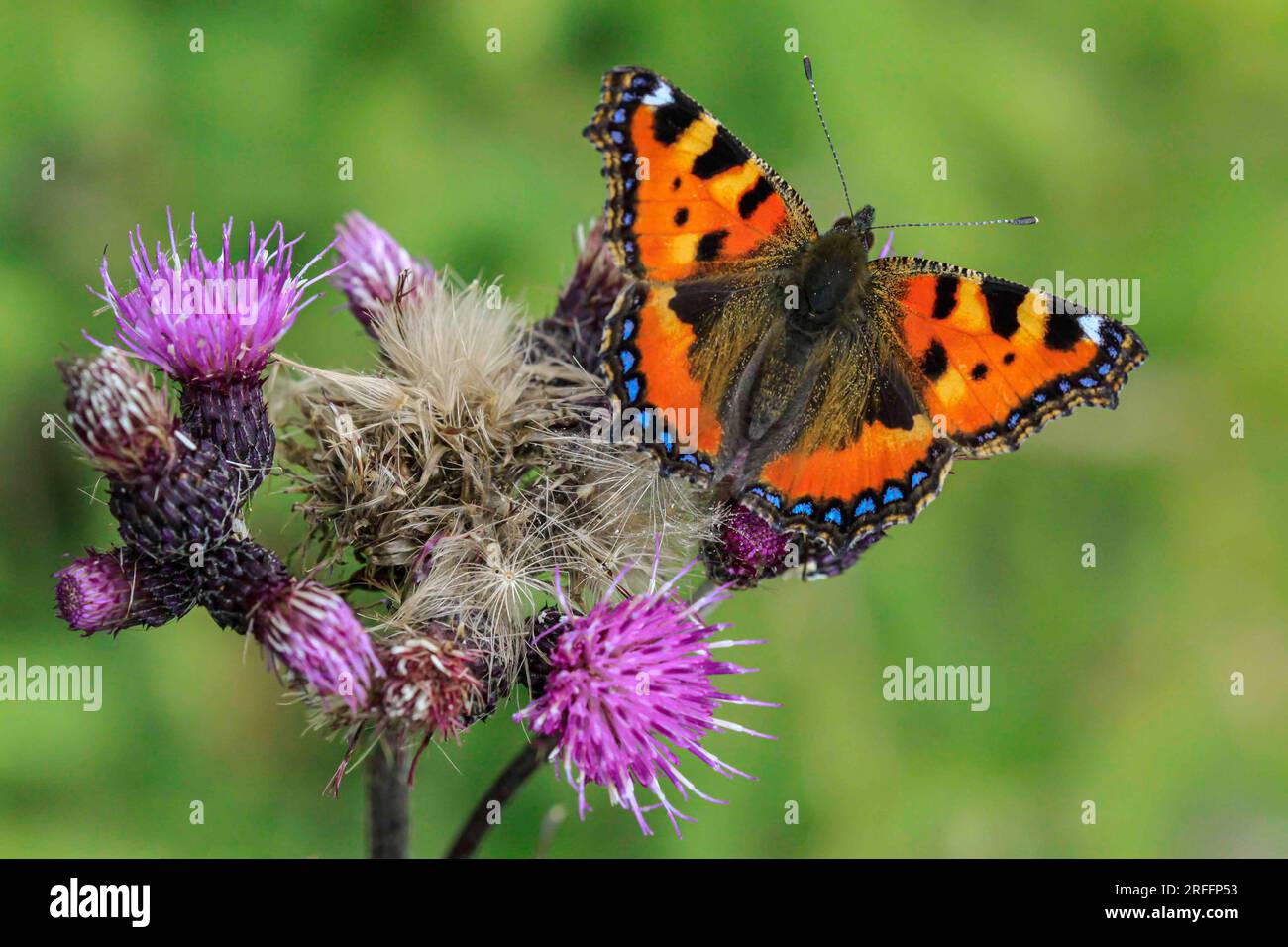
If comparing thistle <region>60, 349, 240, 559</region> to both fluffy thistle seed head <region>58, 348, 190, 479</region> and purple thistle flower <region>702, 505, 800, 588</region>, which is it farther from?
purple thistle flower <region>702, 505, 800, 588</region>

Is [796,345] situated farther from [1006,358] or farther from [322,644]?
[322,644]

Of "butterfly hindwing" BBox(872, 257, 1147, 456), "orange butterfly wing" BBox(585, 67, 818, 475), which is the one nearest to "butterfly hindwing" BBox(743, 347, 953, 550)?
"butterfly hindwing" BBox(872, 257, 1147, 456)

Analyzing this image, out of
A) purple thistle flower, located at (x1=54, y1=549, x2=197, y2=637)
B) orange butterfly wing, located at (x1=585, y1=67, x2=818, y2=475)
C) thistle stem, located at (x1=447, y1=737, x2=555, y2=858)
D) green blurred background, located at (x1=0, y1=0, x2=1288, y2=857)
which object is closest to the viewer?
purple thistle flower, located at (x1=54, y1=549, x2=197, y2=637)

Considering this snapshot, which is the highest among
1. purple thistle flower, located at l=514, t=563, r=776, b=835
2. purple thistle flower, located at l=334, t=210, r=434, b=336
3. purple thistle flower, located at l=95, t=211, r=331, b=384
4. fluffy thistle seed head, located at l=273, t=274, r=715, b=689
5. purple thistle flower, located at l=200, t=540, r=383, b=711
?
purple thistle flower, located at l=334, t=210, r=434, b=336

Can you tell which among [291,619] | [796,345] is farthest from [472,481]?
[796,345]

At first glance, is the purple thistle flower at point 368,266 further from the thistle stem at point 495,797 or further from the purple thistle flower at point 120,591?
the thistle stem at point 495,797

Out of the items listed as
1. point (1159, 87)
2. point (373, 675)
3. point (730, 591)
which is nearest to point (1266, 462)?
point (1159, 87)
